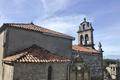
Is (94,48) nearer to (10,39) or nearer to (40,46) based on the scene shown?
(40,46)

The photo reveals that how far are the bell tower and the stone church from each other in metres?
9.58

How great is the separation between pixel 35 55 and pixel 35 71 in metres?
1.37

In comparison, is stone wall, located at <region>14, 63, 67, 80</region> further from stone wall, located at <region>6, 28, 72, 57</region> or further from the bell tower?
the bell tower

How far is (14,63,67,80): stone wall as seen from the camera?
437 inches

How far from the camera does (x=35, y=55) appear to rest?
41.2 ft

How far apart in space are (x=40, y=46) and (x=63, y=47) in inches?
97.4

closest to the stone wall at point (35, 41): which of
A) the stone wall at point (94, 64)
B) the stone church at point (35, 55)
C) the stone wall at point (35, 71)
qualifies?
the stone church at point (35, 55)

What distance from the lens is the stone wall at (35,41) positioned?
13945mm

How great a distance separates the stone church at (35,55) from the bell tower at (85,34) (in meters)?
9.58

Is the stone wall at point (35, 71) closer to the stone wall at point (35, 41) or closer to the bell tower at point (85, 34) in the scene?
the stone wall at point (35, 41)

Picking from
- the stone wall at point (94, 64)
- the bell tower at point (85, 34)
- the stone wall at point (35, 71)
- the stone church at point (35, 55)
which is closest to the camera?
the stone wall at point (35, 71)

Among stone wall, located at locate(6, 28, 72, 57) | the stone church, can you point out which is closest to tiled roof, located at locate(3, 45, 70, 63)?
the stone church

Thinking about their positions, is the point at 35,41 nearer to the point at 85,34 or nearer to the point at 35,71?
the point at 35,71

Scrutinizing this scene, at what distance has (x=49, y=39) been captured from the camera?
52.0ft
